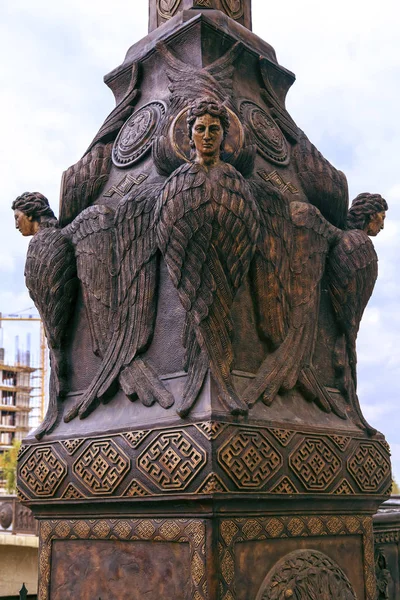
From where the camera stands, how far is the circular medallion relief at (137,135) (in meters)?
3.42

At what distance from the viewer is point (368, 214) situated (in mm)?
3744

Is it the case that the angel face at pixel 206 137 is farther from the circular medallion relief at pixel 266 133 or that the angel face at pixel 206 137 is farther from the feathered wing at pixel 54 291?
the feathered wing at pixel 54 291

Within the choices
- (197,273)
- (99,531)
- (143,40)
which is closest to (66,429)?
(99,531)

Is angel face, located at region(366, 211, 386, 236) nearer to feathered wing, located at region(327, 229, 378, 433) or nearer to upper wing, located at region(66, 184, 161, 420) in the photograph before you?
feathered wing, located at region(327, 229, 378, 433)

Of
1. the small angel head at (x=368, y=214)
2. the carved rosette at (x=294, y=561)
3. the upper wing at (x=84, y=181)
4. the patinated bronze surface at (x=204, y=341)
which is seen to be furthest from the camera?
the small angel head at (x=368, y=214)

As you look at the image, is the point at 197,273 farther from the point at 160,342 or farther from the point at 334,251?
the point at 334,251

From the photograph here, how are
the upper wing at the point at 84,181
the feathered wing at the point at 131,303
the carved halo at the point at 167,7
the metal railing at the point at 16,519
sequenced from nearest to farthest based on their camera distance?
the feathered wing at the point at 131,303 → the upper wing at the point at 84,181 → the carved halo at the point at 167,7 → the metal railing at the point at 16,519

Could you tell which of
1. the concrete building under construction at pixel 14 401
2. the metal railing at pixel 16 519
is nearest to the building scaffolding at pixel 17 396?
Answer: the concrete building under construction at pixel 14 401

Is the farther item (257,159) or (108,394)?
(257,159)

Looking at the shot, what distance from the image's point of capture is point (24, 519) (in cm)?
1264

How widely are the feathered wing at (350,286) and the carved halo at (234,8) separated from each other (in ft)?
4.35

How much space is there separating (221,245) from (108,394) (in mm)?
828

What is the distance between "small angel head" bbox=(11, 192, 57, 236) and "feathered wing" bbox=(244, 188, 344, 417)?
1128 millimetres

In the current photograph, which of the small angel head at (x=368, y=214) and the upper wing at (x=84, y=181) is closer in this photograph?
the upper wing at (x=84, y=181)
